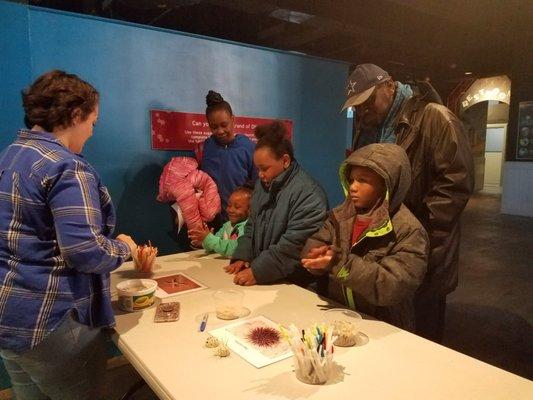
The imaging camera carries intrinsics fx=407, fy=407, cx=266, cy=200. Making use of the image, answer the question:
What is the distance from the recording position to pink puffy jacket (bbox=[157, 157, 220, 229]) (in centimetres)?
256

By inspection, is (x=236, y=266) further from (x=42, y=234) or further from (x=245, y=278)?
(x=42, y=234)

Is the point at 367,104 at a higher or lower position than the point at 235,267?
higher

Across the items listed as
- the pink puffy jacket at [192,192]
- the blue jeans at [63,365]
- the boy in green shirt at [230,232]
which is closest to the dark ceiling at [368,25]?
the pink puffy jacket at [192,192]

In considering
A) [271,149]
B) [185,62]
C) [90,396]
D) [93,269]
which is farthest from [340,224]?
[185,62]

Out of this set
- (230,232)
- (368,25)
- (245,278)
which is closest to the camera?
(245,278)

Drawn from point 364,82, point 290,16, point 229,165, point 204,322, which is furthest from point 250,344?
point 290,16

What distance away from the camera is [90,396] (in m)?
1.37

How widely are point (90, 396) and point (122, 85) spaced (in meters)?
2.09

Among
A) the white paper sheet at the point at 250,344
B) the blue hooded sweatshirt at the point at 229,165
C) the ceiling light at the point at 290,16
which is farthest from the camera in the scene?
the ceiling light at the point at 290,16

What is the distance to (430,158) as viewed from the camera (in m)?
1.95

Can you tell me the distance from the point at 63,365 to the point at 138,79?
2119mm

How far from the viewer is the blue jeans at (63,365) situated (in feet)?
4.15

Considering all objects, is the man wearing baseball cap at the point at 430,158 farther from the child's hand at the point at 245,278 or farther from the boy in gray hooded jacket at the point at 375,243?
the child's hand at the point at 245,278

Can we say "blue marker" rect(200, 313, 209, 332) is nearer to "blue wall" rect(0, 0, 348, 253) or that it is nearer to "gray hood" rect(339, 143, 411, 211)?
"gray hood" rect(339, 143, 411, 211)
